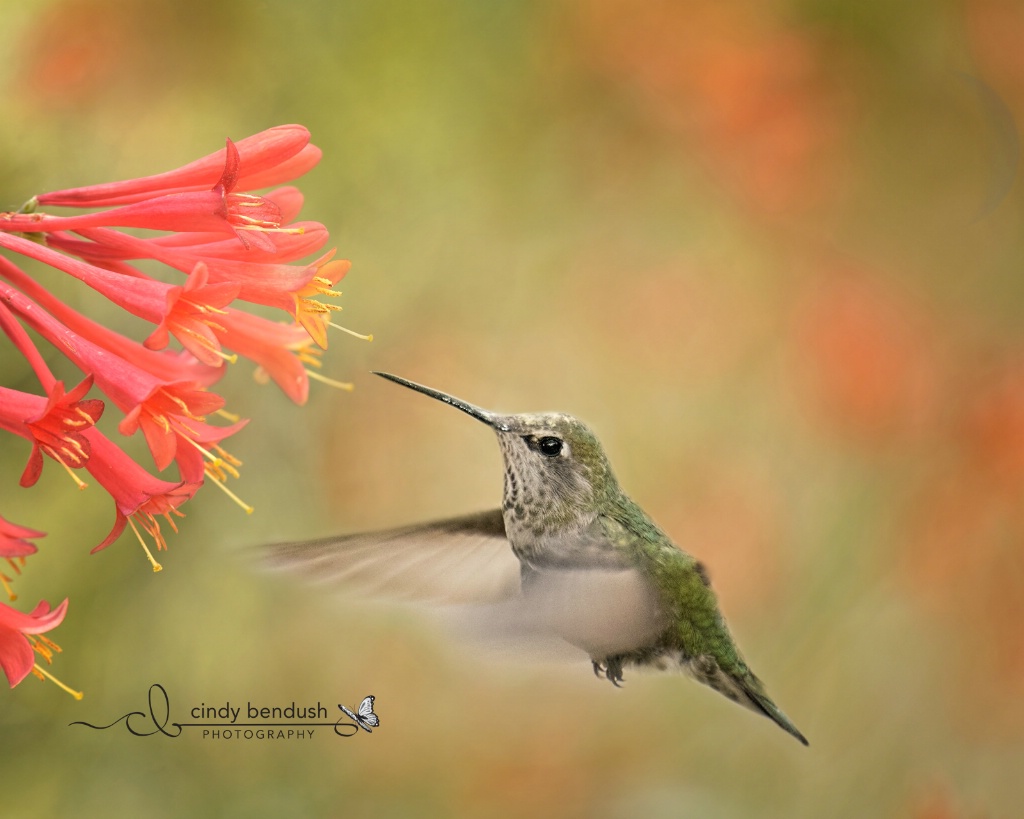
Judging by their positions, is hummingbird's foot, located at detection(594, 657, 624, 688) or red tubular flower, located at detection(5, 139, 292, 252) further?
hummingbird's foot, located at detection(594, 657, 624, 688)

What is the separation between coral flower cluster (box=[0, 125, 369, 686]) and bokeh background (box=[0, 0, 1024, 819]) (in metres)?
0.93

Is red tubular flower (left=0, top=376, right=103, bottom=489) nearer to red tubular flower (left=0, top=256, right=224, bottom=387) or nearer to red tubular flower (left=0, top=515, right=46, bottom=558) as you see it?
red tubular flower (left=0, top=515, right=46, bottom=558)

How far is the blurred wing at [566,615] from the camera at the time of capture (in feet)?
4.05

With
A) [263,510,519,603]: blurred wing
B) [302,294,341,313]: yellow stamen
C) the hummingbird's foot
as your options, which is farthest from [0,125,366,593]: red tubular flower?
the hummingbird's foot

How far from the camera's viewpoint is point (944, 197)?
2920 mm

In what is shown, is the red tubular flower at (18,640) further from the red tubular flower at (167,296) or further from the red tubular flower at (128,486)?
the red tubular flower at (167,296)

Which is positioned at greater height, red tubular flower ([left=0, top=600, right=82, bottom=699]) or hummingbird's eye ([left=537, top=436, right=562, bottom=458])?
hummingbird's eye ([left=537, top=436, right=562, bottom=458])

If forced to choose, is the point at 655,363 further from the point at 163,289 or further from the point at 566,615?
the point at 163,289

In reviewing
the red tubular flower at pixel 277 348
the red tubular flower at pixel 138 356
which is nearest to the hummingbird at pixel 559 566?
the red tubular flower at pixel 277 348

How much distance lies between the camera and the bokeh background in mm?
2076

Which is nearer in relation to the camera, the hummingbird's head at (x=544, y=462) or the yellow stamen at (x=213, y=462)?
the yellow stamen at (x=213, y=462)

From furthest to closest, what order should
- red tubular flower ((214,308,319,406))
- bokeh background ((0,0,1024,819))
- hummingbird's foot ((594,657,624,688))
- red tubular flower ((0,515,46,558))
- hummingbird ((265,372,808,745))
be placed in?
bokeh background ((0,0,1024,819))
hummingbird's foot ((594,657,624,688))
hummingbird ((265,372,808,745))
red tubular flower ((214,308,319,406))
red tubular flower ((0,515,46,558))

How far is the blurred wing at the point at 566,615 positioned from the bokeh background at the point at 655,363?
28.8 inches

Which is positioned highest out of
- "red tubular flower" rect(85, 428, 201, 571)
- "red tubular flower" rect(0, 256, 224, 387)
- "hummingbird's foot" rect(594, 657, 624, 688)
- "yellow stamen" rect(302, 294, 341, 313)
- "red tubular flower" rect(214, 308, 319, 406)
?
"yellow stamen" rect(302, 294, 341, 313)
